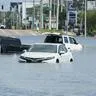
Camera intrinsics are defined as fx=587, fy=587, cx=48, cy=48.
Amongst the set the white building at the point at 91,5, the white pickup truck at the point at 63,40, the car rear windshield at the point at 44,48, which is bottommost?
the white pickup truck at the point at 63,40

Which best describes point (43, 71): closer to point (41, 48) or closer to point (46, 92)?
point (41, 48)

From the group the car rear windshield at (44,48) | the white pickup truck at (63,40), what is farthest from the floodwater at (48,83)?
the white pickup truck at (63,40)

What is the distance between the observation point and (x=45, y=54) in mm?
33719

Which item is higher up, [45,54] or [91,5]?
[91,5]

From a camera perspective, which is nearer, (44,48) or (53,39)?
(44,48)

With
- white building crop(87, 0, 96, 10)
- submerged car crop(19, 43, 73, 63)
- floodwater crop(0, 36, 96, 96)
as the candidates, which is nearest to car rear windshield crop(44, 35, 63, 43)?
submerged car crop(19, 43, 73, 63)

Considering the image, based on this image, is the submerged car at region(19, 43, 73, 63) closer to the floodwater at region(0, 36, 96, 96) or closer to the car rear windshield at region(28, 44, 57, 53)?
the car rear windshield at region(28, 44, 57, 53)

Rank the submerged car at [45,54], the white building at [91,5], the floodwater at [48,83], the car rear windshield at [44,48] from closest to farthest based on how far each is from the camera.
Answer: the floodwater at [48,83] < the submerged car at [45,54] < the car rear windshield at [44,48] < the white building at [91,5]

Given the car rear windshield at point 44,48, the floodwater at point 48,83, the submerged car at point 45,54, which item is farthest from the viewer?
the car rear windshield at point 44,48

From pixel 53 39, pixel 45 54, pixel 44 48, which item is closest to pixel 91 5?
pixel 53 39

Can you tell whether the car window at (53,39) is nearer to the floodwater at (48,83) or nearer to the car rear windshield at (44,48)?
the car rear windshield at (44,48)

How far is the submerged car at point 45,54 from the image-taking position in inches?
1320

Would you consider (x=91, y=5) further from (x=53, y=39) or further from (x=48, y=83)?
(x=48, y=83)

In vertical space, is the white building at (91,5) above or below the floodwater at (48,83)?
above
